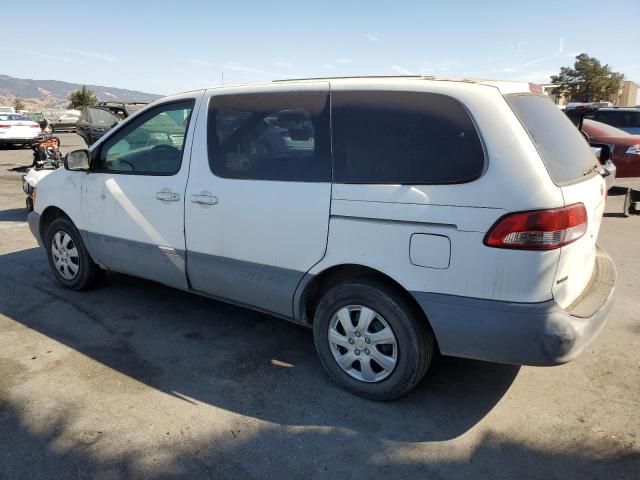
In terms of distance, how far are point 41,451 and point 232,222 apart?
1.70m

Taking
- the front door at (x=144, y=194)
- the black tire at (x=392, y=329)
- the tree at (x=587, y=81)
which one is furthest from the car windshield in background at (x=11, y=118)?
the tree at (x=587, y=81)

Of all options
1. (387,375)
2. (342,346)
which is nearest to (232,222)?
(342,346)

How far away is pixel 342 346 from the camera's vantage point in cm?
324

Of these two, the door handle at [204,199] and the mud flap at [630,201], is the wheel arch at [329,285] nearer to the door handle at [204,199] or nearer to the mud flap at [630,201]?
the door handle at [204,199]

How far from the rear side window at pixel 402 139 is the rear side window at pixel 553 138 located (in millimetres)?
326

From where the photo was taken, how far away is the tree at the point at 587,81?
44625 mm

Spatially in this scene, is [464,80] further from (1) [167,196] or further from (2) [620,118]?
(2) [620,118]

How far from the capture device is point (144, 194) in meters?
4.05

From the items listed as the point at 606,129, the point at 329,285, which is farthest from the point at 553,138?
the point at 606,129

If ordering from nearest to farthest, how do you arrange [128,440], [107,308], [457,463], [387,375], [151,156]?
[457,463] → [128,440] → [387,375] → [151,156] → [107,308]

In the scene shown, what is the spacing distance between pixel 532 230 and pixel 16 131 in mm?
20949

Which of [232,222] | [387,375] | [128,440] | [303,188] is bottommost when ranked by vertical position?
[128,440]

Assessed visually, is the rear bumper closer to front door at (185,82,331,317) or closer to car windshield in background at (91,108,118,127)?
front door at (185,82,331,317)

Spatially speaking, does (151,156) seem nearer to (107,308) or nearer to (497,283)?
(107,308)
